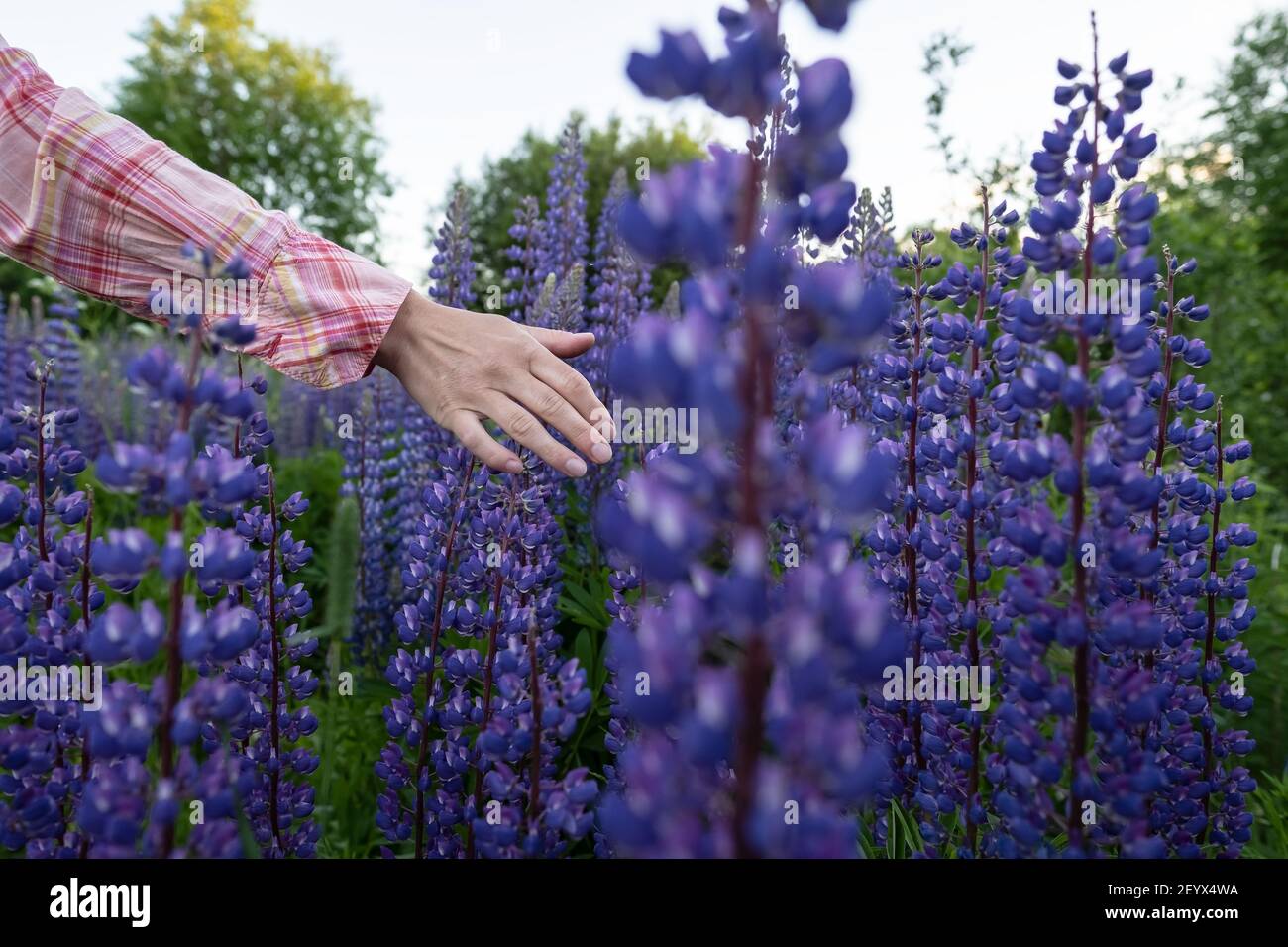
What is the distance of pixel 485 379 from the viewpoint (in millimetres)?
2148

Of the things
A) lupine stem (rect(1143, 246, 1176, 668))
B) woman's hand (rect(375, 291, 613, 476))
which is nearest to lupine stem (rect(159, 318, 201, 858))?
woman's hand (rect(375, 291, 613, 476))

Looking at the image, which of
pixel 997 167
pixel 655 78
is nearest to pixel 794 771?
pixel 655 78

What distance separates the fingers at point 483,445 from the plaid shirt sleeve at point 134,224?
12.1 inches

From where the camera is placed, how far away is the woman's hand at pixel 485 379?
2119mm

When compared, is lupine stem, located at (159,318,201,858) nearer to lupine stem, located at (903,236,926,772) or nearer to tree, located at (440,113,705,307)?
lupine stem, located at (903,236,926,772)


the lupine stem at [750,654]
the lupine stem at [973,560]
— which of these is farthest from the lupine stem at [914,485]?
the lupine stem at [750,654]

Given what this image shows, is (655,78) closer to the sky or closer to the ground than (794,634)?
closer to the sky

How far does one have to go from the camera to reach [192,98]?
85.7 ft

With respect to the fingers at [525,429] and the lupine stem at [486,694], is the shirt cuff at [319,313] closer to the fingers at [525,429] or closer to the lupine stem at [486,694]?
the fingers at [525,429]

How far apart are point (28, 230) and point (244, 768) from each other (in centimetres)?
119

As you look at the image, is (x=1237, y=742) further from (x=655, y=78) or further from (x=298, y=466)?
(x=298, y=466)
